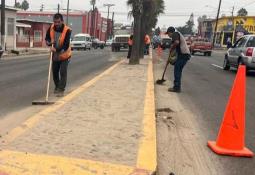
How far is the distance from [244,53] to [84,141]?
15.0 metres

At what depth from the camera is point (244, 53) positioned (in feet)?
65.2

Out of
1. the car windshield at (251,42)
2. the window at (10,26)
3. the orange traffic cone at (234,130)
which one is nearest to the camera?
the orange traffic cone at (234,130)

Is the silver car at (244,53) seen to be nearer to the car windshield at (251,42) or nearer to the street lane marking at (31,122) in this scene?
the car windshield at (251,42)

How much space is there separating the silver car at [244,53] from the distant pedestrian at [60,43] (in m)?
10.8

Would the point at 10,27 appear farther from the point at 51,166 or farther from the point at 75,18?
Answer: the point at 75,18

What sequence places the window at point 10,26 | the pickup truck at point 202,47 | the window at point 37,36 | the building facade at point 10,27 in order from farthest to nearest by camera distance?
the window at point 37,36
the pickup truck at point 202,47
the window at point 10,26
the building facade at point 10,27

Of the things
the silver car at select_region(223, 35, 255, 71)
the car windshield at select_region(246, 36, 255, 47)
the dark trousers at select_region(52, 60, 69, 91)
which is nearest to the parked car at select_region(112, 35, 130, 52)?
the silver car at select_region(223, 35, 255, 71)

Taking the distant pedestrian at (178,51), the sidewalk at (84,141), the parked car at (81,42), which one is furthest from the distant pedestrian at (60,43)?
the parked car at (81,42)

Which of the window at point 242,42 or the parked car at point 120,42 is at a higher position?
the window at point 242,42

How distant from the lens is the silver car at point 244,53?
19.5 meters

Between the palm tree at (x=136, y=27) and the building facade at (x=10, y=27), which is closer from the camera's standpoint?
the palm tree at (x=136, y=27)

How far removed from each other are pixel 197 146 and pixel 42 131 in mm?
2070

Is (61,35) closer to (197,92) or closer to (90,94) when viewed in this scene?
(90,94)

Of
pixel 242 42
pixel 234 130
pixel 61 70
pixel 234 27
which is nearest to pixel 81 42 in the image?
pixel 242 42
